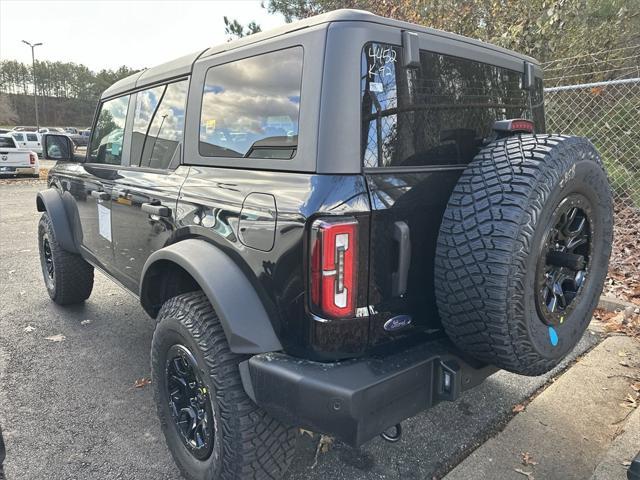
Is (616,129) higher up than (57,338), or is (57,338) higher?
(616,129)

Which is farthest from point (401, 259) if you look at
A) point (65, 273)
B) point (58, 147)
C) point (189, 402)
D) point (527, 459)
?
point (65, 273)

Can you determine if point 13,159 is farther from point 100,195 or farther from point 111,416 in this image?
point 111,416

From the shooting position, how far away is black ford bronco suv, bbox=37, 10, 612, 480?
1713 millimetres

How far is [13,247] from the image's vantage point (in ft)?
23.0

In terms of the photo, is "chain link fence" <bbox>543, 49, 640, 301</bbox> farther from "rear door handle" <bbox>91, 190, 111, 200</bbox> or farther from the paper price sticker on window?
"rear door handle" <bbox>91, 190, 111, 200</bbox>

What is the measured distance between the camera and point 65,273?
14.0 feet

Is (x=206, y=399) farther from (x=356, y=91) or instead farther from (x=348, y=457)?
(x=356, y=91)

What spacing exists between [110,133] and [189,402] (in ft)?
7.50

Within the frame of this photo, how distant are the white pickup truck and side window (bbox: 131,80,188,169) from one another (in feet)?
52.1

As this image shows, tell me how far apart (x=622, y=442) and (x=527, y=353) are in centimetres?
114

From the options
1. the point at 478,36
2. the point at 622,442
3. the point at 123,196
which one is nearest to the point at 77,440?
the point at 123,196

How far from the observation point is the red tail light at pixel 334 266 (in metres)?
1.66

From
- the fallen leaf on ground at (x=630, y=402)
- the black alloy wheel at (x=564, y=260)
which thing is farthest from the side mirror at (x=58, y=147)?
the fallen leaf on ground at (x=630, y=402)

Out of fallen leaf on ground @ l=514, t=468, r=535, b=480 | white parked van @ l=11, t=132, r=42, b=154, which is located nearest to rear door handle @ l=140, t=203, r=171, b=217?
fallen leaf on ground @ l=514, t=468, r=535, b=480
